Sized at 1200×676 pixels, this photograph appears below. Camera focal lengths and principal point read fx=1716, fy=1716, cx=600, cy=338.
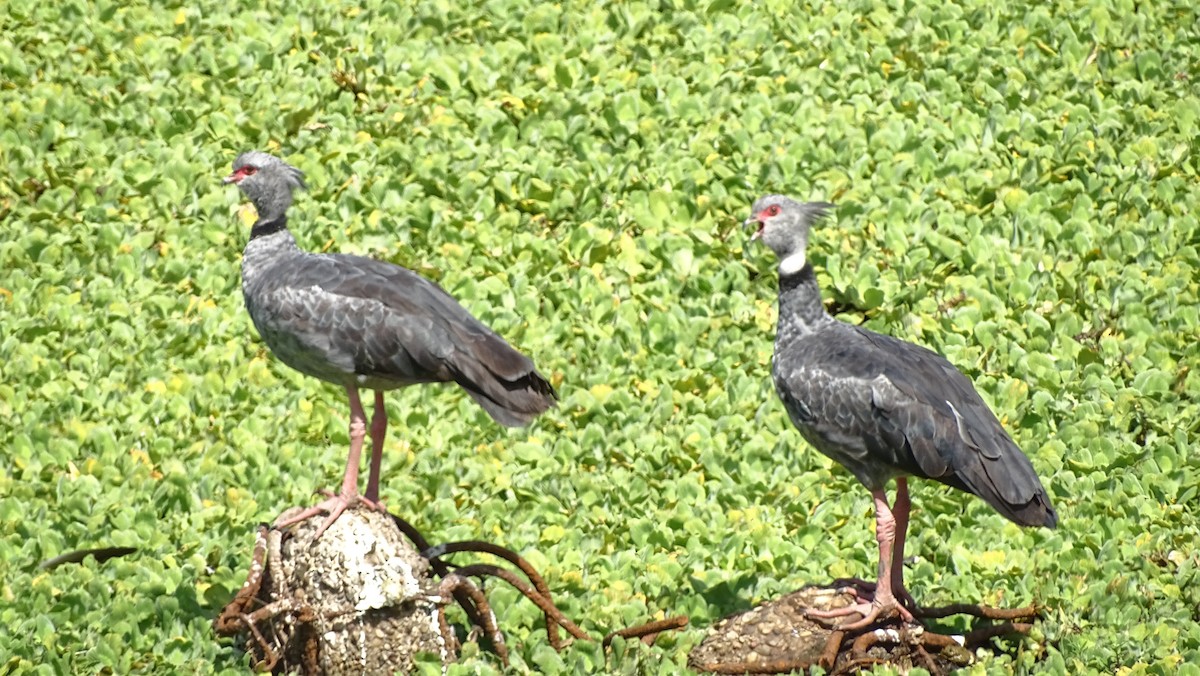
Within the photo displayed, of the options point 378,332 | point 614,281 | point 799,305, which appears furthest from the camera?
point 614,281

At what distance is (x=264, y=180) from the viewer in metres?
7.33

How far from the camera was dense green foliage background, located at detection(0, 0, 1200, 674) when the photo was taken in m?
7.39

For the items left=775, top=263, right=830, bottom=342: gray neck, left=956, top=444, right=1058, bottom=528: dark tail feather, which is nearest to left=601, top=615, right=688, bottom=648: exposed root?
left=956, top=444, right=1058, bottom=528: dark tail feather

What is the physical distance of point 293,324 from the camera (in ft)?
22.6

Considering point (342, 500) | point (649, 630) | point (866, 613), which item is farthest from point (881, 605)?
point (342, 500)

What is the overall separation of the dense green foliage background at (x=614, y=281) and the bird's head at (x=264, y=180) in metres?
1.44

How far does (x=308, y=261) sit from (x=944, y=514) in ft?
10.3

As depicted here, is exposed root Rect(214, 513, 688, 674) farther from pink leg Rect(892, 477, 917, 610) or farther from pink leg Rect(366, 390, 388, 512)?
pink leg Rect(892, 477, 917, 610)

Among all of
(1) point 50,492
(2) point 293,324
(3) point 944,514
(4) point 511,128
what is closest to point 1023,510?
(3) point 944,514

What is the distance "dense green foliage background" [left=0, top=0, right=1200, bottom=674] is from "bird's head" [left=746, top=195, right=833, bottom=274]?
4.36 ft

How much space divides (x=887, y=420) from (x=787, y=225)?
3.46 ft

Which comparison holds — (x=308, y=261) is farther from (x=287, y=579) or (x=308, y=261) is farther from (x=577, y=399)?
(x=577, y=399)

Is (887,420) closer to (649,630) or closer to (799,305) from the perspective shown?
(799,305)

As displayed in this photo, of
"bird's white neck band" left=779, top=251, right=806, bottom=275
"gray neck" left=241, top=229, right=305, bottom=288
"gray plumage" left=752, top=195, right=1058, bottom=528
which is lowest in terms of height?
"gray plumage" left=752, top=195, right=1058, bottom=528
